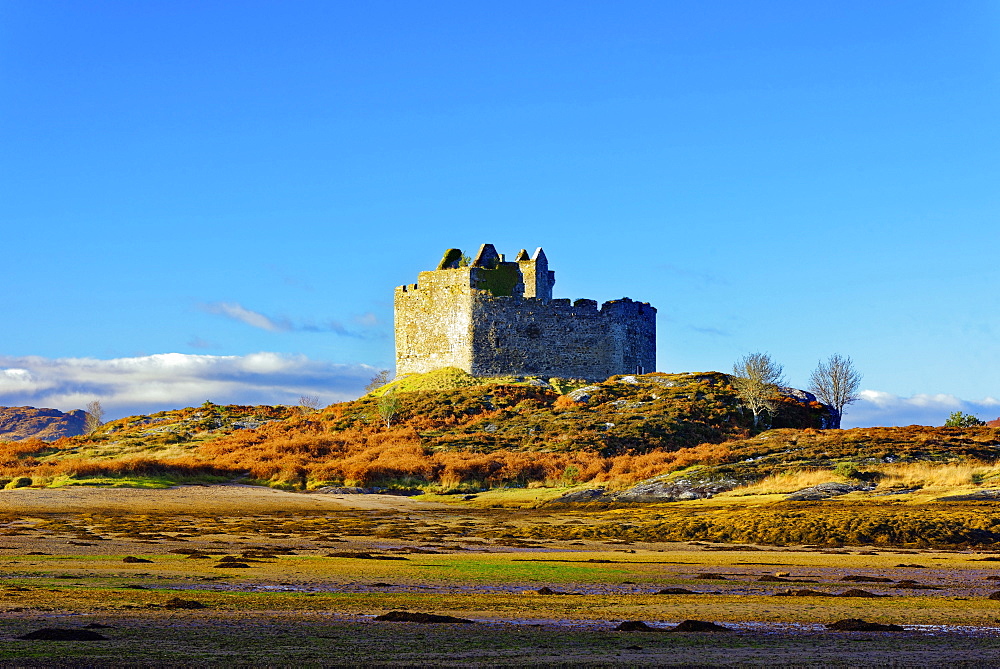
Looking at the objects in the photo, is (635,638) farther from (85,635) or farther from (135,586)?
(135,586)

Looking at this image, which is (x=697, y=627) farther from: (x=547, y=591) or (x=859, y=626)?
(x=547, y=591)

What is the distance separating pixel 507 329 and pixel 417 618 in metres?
62.4

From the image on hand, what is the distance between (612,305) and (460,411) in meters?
15.2

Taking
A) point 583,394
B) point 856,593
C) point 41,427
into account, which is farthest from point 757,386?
point 41,427

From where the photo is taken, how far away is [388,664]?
9.95 m

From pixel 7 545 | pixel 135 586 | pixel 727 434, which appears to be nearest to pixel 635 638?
pixel 135 586

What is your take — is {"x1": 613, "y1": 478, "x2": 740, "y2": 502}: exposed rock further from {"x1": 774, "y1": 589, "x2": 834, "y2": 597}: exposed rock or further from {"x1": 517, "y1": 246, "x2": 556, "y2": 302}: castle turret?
{"x1": 517, "y1": 246, "x2": 556, "y2": 302}: castle turret

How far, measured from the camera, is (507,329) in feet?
247

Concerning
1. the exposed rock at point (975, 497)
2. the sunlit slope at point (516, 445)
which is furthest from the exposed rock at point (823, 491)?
the exposed rock at point (975, 497)

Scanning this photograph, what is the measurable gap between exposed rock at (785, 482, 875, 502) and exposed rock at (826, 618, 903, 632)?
27.1 meters

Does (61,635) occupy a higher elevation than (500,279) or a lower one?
lower

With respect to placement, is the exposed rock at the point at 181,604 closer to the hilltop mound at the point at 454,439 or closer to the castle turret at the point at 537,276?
the hilltop mound at the point at 454,439

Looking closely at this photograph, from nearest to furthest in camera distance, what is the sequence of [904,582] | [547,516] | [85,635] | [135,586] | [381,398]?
[85,635] → [135,586] → [904,582] → [547,516] → [381,398]

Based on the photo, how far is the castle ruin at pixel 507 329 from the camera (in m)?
74.9
